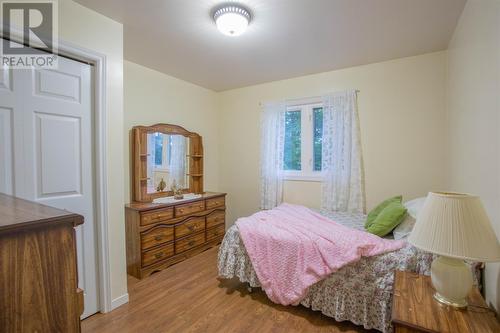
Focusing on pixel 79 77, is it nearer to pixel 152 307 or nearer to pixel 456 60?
pixel 152 307

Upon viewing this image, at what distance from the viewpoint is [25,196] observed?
Result: 1.65 meters

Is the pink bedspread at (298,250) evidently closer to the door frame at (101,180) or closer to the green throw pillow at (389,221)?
the green throw pillow at (389,221)

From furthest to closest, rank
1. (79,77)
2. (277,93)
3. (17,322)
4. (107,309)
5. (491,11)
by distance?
(277,93) < (107,309) < (79,77) < (491,11) < (17,322)

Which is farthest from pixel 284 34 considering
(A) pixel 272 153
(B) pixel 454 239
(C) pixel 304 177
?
(B) pixel 454 239

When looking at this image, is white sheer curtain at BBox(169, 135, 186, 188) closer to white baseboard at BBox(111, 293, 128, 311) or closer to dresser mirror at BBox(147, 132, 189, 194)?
dresser mirror at BBox(147, 132, 189, 194)

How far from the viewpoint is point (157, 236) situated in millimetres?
2785

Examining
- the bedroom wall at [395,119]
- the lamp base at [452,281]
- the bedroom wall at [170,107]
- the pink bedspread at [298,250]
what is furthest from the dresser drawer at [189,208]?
the lamp base at [452,281]

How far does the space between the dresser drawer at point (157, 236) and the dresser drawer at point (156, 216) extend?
10cm

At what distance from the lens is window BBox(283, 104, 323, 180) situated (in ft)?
11.2

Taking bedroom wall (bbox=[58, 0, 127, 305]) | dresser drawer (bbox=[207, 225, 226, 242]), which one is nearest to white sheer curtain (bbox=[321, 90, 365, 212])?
dresser drawer (bbox=[207, 225, 226, 242])

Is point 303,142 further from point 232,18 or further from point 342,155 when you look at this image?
point 232,18

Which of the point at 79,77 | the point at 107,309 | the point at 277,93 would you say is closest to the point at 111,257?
the point at 107,309

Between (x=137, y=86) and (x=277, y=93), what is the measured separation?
1937mm

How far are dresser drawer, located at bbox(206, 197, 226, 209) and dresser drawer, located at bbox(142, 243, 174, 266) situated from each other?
0.78 metres
